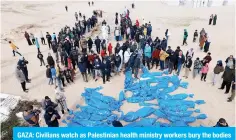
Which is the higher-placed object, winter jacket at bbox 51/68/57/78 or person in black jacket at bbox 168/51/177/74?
person in black jacket at bbox 168/51/177/74

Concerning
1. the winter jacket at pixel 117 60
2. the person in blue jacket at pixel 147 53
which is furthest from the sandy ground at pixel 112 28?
the person in blue jacket at pixel 147 53

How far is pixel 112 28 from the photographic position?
2255 centimetres

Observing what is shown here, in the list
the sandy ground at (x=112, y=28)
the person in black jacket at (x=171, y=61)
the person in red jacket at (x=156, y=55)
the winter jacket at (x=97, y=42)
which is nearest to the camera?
the sandy ground at (x=112, y=28)

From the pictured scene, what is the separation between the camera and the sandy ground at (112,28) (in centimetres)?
1106

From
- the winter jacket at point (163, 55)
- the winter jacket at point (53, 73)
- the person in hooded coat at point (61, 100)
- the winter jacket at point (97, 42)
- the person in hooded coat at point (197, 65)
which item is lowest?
the person in hooded coat at point (61, 100)

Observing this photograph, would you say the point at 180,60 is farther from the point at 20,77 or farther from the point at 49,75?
the point at 20,77

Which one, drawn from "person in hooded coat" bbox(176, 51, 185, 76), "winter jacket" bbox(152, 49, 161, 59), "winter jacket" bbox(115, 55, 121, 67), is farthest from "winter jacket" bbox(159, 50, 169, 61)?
"winter jacket" bbox(115, 55, 121, 67)

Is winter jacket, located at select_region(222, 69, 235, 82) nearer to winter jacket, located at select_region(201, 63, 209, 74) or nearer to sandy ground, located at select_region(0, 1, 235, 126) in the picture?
sandy ground, located at select_region(0, 1, 235, 126)

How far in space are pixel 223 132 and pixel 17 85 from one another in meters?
9.96

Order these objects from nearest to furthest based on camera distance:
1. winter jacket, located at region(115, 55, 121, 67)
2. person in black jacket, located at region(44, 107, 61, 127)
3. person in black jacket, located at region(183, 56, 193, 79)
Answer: person in black jacket, located at region(44, 107, 61, 127) → person in black jacket, located at region(183, 56, 193, 79) → winter jacket, located at region(115, 55, 121, 67)

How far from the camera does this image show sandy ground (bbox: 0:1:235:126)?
1106 centimetres

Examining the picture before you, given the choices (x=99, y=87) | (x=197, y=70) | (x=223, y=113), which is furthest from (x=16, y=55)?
(x=223, y=113)

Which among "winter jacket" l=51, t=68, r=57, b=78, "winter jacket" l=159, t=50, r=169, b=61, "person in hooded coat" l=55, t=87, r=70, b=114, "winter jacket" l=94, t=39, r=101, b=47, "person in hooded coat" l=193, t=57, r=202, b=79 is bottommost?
"person in hooded coat" l=55, t=87, r=70, b=114

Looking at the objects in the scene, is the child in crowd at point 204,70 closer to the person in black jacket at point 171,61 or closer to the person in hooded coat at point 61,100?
the person in black jacket at point 171,61
